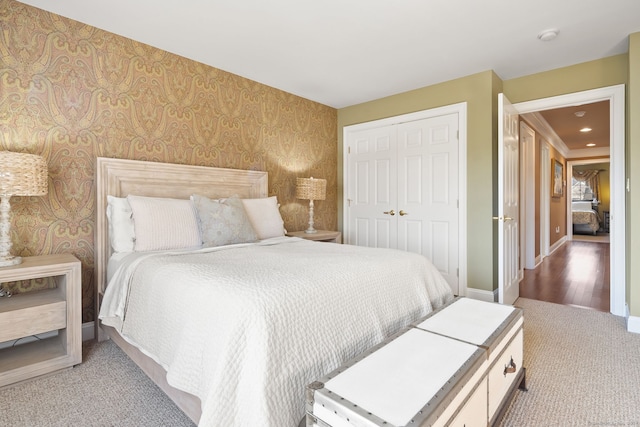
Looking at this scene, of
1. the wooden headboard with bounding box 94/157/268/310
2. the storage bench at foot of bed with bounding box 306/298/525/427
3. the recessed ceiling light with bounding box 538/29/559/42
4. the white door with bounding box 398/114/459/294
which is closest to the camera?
the storage bench at foot of bed with bounding box 306/298/525/427

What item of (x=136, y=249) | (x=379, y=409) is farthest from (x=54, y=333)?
(x=379, y=409)

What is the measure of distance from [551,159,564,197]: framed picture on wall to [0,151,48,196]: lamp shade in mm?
7764

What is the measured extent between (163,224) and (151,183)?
0.53m

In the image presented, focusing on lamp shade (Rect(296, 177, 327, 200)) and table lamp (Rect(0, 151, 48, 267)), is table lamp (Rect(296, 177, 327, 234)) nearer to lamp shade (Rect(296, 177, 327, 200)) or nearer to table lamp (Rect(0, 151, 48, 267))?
lamp shade (Rect(296, 177, 327, 200))

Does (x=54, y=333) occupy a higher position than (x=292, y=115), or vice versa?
(x=292, y=115)

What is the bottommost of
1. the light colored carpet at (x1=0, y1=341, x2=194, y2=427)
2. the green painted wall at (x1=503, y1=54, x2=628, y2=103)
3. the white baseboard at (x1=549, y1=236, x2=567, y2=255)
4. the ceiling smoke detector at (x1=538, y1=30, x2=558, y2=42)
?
the light colored carpet at (x1=0, y1=341, x2=194, y2=427)

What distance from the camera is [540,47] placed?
9.16ft

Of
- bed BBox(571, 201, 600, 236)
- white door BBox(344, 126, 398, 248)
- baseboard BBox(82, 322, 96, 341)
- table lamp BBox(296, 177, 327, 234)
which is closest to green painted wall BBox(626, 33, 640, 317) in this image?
white door BBox(344, 126, 398, 248)

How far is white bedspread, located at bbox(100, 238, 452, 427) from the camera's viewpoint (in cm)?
110

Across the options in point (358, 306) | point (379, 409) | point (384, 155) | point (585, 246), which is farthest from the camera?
point (585, 246)

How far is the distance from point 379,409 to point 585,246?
843cm

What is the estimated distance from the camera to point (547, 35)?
8.39ft

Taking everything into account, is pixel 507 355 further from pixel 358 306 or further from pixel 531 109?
pixel 531 109

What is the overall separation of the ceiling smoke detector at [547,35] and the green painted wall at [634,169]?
625 millimetres
